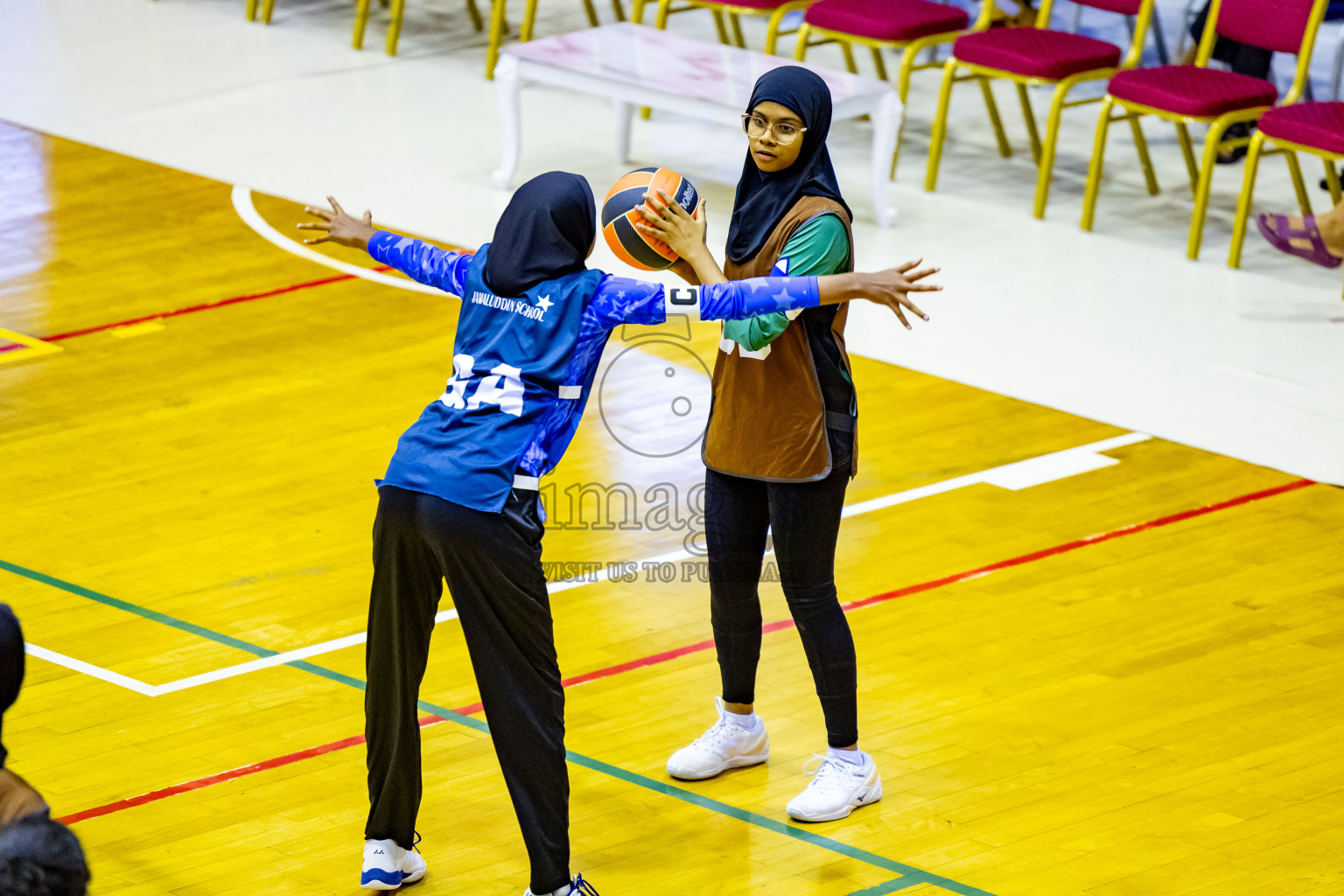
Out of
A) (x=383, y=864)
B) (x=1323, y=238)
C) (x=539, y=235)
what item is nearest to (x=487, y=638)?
(x=383, y=864)

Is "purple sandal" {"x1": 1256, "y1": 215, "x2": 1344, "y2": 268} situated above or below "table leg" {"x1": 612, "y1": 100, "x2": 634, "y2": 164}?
above

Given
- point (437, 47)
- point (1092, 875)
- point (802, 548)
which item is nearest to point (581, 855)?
point (802, 548)

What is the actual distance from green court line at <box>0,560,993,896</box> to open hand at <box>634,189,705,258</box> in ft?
4.44

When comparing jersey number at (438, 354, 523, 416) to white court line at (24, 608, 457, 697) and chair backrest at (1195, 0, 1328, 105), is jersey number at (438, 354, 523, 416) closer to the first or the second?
white court line at (24, 608, 457, 697)

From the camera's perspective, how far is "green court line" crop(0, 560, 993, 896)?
14.4 feet

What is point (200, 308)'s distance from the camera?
8219 millimetres

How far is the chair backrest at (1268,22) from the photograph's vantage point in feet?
30.7

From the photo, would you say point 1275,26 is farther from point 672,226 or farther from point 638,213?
point 672,226

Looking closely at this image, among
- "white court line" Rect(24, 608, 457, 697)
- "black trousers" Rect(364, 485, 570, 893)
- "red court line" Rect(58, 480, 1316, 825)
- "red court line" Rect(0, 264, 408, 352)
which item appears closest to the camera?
"black trousers" Rect(364, 485, 570, 893)

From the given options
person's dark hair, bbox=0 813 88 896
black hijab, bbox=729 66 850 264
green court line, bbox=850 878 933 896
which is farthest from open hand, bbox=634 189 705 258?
person's dark hair, bbox=0 813 88 896

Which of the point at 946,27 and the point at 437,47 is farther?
the point at 437,47

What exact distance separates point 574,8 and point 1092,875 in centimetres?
1026

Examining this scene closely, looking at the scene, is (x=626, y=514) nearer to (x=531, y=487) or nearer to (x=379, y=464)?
(x=379, y=464)

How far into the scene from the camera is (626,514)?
21.4ft
